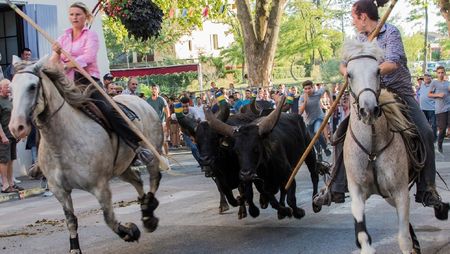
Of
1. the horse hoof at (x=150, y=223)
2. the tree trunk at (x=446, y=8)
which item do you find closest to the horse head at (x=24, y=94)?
the horse hoof at (x=150, y=223)

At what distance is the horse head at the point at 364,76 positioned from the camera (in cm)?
570

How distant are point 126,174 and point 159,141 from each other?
0.70m

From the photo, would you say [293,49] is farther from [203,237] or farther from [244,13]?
[203,237]

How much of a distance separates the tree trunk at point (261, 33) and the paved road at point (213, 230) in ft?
50.4

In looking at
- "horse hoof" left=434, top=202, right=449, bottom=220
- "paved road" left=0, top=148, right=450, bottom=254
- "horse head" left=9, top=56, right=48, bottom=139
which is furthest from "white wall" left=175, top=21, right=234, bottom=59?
"horse hoof" left=434, top=202, right=449, bottom=220

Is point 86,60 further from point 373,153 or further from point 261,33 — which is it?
point 261,33

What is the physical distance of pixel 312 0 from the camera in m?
58.0

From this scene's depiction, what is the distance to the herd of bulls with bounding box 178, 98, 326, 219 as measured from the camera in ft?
29.0

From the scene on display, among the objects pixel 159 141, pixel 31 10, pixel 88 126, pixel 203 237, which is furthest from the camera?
pixel 31 10

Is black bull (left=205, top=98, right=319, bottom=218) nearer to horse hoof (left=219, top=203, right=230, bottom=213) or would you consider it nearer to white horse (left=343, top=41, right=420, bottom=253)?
horse hoof (left=219, top=203, right=230, bottom=213)

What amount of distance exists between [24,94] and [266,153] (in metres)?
3.38

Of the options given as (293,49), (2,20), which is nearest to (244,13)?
(2,20)

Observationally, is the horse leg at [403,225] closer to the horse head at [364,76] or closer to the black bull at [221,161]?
the horse head at [364,76]

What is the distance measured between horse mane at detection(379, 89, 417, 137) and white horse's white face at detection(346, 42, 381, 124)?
480 mm
